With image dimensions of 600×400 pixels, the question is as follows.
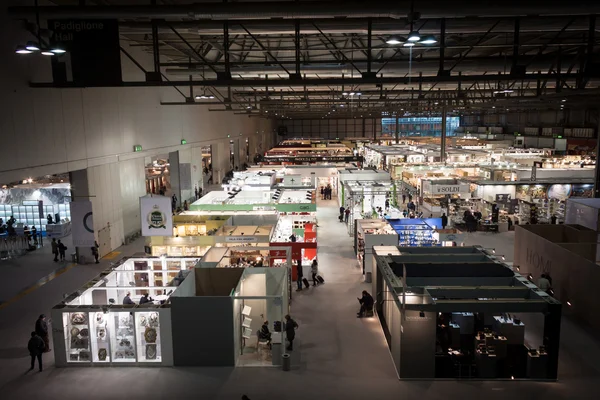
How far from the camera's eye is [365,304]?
11.4 meters

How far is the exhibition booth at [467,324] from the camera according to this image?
848 cm

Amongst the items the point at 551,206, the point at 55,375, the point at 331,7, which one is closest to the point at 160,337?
the point at 55,375

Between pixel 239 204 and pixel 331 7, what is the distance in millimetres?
11558

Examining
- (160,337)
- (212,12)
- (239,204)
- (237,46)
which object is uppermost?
(237,46)

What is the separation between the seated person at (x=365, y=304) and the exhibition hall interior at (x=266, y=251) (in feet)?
0.19

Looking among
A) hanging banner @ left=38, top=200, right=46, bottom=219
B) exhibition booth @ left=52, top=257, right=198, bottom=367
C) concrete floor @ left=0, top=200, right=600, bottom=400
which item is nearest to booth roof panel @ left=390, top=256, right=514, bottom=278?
concrete floor @ left=0, top=200, right=600, bottom=400

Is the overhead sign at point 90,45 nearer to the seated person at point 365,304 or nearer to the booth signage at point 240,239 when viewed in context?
the booth signage at point 240,239

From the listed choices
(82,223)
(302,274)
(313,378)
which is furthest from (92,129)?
(313,378)

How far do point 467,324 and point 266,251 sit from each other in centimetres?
641

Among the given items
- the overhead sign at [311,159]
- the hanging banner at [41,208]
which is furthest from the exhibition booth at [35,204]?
the overhead sign at [311,159]

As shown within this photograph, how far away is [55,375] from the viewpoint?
8.96m

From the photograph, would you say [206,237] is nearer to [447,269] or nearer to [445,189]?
[447,269]

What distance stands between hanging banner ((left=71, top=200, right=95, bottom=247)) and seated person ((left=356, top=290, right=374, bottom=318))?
894cm

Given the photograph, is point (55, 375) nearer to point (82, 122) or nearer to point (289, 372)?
point (289, 372)
